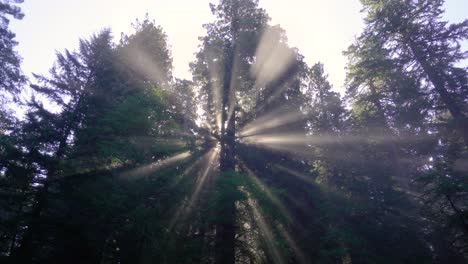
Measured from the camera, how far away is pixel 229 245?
1298cm

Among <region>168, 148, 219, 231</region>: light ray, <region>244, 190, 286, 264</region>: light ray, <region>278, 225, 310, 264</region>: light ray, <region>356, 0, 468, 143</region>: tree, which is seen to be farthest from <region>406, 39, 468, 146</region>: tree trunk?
<region>168, 148, 219, 231</region>: light ray

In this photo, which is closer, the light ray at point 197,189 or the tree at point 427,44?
the light ray at point 197,189

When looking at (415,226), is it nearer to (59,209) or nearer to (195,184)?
(195,184)

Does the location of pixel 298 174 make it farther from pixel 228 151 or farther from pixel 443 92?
pixel 443 92

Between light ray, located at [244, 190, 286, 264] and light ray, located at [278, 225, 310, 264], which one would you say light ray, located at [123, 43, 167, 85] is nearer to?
light ray, located at [244, 190, 286, 264]

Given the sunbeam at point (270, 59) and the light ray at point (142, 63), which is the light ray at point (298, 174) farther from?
the light ray at point (142, 63)

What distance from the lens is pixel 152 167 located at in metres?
12.0

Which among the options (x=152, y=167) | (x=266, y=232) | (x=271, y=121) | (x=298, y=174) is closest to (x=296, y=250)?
(x=266, y=232)

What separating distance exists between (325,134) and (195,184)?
437 inches

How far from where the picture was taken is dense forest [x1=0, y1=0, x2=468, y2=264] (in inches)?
469

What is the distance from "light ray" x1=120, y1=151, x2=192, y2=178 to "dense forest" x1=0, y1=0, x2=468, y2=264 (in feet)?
0.21

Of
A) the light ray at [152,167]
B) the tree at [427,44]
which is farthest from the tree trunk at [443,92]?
the light ray at [152,167]

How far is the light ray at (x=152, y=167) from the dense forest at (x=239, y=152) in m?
0.07

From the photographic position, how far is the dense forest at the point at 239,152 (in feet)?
39.1
